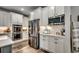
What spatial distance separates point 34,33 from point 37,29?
12 centimetres

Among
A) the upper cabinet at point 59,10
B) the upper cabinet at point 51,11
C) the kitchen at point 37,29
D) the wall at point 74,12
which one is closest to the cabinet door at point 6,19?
the kitchen at point 37,29

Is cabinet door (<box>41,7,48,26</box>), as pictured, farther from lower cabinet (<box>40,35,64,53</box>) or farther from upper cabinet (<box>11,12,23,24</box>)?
upper cabinet (<box>11,12,23,24</box>)

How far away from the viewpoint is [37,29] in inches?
70.9

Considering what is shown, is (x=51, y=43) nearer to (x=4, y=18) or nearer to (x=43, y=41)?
(x=43, y=41)

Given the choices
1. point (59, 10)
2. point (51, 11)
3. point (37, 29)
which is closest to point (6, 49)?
point (37, 29)

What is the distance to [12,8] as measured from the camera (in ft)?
5.37

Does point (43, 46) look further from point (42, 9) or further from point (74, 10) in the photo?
point (74, 10)

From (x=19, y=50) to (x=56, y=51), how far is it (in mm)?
737

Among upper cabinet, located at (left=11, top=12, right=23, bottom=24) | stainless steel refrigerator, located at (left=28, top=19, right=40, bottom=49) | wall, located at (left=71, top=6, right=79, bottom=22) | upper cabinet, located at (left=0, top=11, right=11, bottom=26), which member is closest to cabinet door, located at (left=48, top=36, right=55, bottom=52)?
stainless steel refrigerator, located at (left=28, top=19, right=40, bottom=49)

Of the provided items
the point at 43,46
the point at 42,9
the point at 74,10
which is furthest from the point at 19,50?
the point at 74,10

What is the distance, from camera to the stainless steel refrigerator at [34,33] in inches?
69.6

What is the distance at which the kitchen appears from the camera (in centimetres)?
165

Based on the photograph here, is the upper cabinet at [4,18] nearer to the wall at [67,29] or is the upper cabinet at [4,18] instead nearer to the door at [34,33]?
the door at [34,33]
